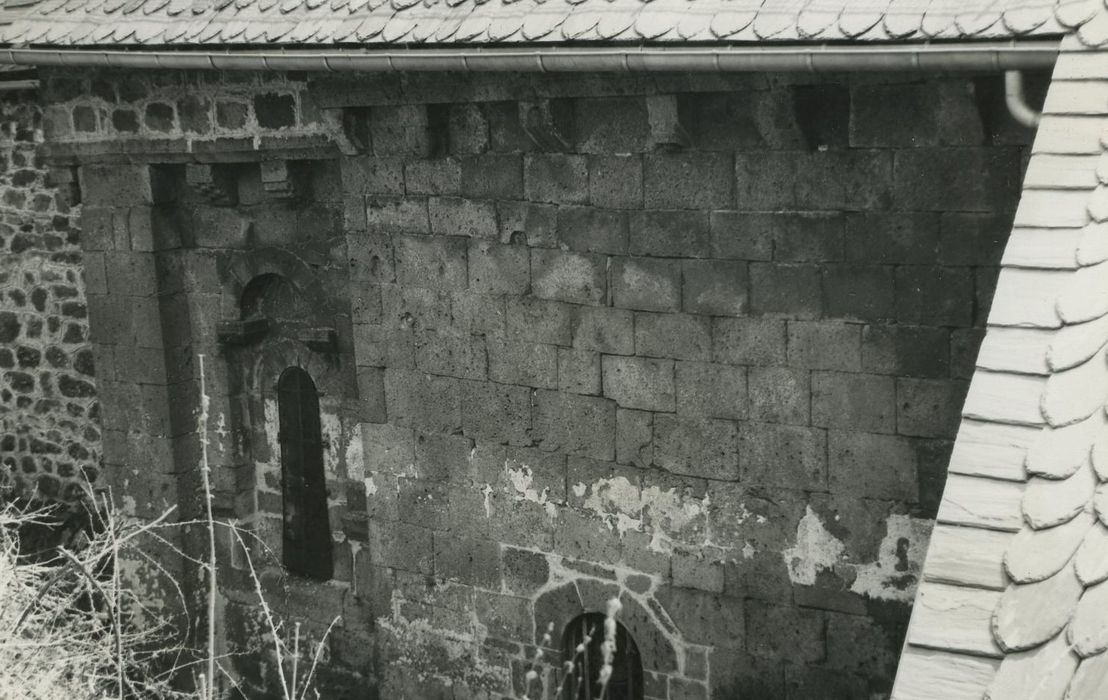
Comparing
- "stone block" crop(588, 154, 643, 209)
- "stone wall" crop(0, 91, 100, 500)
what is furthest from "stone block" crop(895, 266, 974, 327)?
"stone wall" crop(0, 91, 100, 500)

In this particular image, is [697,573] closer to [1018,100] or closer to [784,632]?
[784,632]

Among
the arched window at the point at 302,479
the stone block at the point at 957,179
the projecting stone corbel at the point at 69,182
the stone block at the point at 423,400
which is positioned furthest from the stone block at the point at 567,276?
the projecting stone corbel at the point at 69,182

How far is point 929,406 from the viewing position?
5.69 metres

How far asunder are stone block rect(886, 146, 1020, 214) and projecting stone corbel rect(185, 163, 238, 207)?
14.1 feet

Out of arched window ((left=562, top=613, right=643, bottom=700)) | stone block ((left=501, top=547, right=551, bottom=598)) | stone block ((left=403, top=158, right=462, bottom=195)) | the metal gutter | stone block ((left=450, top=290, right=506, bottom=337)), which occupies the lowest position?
arched window ((left=562, top=613, right=643, bottom=700))

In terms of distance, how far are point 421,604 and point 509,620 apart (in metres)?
0.61

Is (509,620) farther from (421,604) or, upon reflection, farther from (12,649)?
(12,649)

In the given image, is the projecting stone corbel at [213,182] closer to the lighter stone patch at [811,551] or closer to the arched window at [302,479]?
the arched window at [302,479]

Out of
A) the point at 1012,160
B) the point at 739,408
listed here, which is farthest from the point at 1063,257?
the point at 739,408

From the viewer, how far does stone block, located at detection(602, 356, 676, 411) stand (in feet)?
21.0

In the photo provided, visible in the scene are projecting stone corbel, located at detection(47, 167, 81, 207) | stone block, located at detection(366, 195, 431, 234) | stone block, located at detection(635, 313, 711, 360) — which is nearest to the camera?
stone block, located at detection(635, 313, 711, 360)

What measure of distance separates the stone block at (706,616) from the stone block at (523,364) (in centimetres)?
118

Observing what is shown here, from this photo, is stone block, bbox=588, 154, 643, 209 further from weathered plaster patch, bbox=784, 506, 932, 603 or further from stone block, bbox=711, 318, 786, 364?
weathered plaster patch, bbox=784, 506, 932, 603

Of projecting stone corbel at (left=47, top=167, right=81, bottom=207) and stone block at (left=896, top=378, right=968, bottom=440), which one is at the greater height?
projecting stone corbel at (left=47, top=167, right=81, bottom=207)
